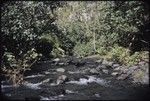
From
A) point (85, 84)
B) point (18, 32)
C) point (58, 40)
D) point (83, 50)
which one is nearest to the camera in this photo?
point (85, 84)

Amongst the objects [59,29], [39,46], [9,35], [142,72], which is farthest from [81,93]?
[59,29]

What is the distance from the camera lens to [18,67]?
18.2m

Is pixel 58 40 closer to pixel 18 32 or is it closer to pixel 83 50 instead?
pixel 83 50

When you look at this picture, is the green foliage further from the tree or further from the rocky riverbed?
the rocky riverbed

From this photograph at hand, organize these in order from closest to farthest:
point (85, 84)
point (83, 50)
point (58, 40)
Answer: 1. point (85, 84)
2. point (83, 50)
3. point (58, 40)

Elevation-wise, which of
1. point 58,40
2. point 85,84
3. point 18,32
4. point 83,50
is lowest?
point 83,50

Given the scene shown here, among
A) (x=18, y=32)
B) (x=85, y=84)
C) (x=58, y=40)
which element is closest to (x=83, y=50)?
(x=58, y=40)

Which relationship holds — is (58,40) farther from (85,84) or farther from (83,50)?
(85,84)

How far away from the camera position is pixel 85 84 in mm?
17688

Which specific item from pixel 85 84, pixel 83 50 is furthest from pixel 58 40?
pixel 85 84

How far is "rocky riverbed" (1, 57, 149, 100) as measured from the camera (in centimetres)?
1487

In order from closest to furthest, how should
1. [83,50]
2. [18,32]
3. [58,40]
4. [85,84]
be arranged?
1. [85,84]
2. [18,32]
3. [83,50]
4. [58,40]

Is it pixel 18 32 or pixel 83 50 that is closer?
pixel 18 32

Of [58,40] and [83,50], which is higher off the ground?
[58,40]
